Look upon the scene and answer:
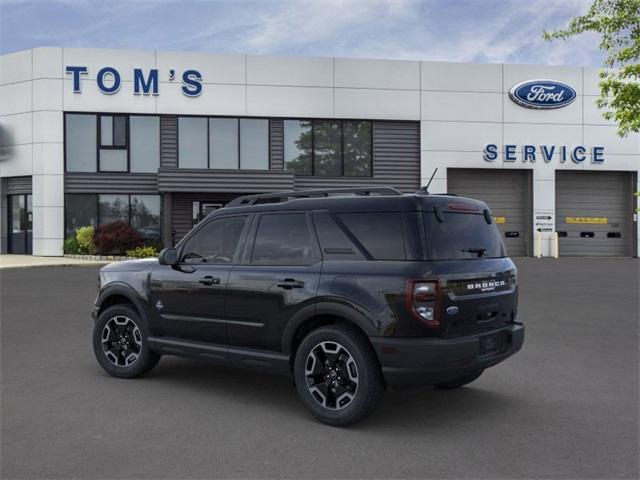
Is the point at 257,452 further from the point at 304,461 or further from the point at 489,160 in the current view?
the point at 489,160

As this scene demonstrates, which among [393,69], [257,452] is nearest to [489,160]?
[393,69]

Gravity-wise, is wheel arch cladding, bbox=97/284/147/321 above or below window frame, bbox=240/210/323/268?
below

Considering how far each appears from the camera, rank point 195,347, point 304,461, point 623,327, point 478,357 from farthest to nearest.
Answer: point 623,327, point 195,347, point 478,357, point 304,461

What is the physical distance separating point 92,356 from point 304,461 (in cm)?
422

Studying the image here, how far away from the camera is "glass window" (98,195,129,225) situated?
27125 mm

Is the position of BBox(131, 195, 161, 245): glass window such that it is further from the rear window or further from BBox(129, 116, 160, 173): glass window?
the rear window

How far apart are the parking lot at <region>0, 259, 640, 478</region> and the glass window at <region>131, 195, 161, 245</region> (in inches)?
765

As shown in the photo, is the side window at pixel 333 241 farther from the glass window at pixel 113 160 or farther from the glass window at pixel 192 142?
the glass window at pixel 113 160

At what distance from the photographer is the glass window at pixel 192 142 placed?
2744 cm

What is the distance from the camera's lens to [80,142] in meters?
27.0

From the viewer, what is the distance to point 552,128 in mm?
29906

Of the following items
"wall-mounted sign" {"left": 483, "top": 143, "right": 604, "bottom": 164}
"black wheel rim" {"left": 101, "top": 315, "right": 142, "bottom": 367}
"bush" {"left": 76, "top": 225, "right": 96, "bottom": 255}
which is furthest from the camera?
"wall-mounted sign" {"left": 483, "top": 143, "right": 604, "bottom": 164}

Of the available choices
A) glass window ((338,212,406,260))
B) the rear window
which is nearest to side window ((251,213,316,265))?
glass window ((338,212,406,260))

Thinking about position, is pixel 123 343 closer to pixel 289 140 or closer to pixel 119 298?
pixel 119 298
